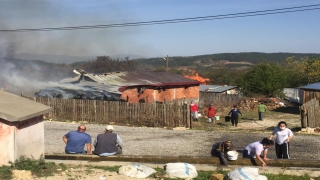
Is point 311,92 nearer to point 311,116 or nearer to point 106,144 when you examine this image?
point 311,116

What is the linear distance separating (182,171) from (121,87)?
810 inches

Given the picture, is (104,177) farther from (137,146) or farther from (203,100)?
(203,100)

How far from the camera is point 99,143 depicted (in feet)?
38.3

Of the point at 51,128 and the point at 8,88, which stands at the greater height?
the point at 8,88

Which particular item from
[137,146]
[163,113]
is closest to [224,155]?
[137,146]

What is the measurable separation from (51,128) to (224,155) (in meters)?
13.5

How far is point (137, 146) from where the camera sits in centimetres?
1745

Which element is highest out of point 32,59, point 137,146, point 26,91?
point 32,59

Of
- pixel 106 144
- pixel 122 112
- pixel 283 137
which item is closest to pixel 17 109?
pixel 106 144

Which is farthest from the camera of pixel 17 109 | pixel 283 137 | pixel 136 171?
pixel 283 137

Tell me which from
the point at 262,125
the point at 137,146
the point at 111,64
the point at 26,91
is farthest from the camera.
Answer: the point at 111,64

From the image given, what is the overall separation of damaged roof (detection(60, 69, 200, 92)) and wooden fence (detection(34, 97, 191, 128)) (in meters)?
4.27

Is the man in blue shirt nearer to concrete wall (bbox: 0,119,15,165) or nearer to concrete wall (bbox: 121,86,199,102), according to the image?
concrete wall (bbox: 0,119,15,165)

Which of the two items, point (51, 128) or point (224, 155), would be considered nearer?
point (224, 155)
